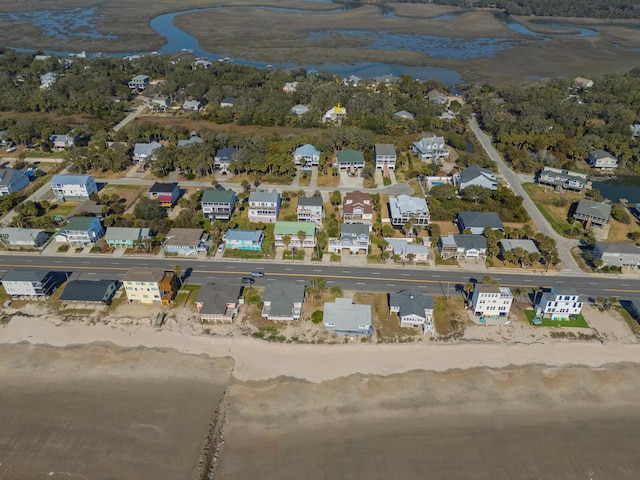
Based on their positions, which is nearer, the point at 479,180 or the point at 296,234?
the point at 296,234

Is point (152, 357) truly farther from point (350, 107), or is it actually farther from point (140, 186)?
point (350, 107)

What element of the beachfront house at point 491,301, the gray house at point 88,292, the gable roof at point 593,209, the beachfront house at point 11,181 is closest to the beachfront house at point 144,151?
the beachfront house at point 11,181

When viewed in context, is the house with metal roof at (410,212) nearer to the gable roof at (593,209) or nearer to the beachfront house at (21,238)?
the gable roof at (593,209)

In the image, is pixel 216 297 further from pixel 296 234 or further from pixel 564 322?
pixel 564 322

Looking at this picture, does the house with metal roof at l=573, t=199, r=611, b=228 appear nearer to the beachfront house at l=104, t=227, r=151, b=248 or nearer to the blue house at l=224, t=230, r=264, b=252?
the blue house at l=224, t=230, r=264, b=252

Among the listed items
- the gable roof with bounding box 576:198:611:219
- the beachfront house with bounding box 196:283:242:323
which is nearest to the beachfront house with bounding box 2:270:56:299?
the beachfront house with bounding box 196:283:242:323

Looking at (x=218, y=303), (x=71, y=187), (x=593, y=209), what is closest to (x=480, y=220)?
(x=593, y=209)
